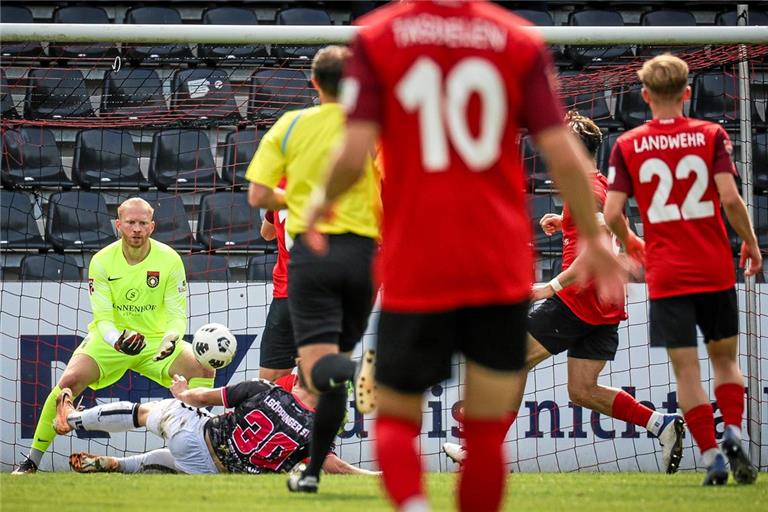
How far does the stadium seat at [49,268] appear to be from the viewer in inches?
412

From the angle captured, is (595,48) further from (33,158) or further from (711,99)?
(33,158)

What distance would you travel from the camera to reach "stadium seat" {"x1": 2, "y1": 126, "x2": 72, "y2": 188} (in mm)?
11648

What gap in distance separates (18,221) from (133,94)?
162 cm

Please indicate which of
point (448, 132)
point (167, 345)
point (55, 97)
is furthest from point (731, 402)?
Result: point (55, 97)

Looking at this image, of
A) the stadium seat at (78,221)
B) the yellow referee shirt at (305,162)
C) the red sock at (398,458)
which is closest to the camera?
the red sock at (398,458)

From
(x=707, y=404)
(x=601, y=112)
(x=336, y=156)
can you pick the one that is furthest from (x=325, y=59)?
(x=601, y=112)

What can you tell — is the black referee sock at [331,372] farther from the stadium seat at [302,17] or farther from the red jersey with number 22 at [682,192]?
the stadium seat at [302,17]

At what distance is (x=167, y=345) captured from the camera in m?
7.93

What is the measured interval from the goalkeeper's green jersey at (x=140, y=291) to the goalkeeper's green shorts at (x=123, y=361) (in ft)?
0.48

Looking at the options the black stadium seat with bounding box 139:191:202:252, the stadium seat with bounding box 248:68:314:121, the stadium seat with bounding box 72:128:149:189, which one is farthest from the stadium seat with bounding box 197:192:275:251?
the stadium seat with bounding box 248:68:314:121

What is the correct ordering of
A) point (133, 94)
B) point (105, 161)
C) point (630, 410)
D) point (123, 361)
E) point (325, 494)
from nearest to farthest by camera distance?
point (325, 494), point (630, 410), point (123, 361), point (133, 94), point (105, 161)

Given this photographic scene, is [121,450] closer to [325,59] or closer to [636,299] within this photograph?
[636,299]

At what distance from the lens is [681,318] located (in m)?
5.65

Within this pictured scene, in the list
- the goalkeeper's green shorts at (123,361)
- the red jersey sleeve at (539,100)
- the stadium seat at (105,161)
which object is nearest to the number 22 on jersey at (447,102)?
the red jersey sleeve at (539,100)
